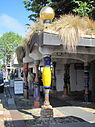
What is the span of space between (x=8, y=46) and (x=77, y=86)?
4017 centimetres

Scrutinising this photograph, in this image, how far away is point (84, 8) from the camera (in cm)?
1077

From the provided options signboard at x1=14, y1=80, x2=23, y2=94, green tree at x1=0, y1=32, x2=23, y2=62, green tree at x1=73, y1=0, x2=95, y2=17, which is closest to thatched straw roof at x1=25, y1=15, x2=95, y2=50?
green tree at x1=73, y1=0, x2=95, y2=17

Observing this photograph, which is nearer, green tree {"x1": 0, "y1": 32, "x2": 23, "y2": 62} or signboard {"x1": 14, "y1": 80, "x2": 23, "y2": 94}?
signboard {"x1": 14, "y1": 80, "x2": 23, "y2": 94}

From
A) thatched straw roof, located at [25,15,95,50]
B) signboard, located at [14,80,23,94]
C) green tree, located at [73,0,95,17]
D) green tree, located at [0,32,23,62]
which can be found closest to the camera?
thatched straw roof, located at [25,15,95,50]

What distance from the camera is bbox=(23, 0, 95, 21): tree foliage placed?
10797 millimetres

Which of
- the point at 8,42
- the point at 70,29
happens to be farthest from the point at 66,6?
the point at 8,42

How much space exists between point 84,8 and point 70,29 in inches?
153

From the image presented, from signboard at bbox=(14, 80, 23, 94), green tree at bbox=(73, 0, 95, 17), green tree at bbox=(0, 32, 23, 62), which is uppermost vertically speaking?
green tree at bbox=(0, 32, 23, 62)

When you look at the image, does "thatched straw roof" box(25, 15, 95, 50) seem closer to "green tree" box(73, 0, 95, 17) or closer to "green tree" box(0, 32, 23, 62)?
"green tree" box(73, 0, 95, 17)

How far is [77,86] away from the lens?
16.7 m

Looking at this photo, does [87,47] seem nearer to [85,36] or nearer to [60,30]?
[85,36]

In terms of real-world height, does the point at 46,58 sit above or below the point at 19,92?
above

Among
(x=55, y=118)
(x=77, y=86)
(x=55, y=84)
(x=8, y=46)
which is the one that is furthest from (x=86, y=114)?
(x=8, y=46)

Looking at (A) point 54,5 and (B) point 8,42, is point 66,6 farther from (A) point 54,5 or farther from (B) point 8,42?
(B) point 8,42
